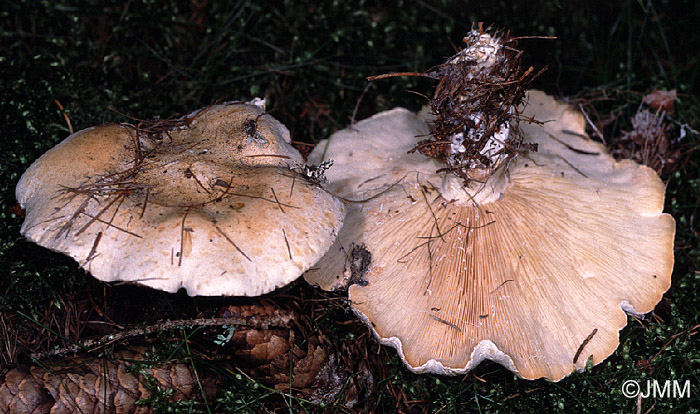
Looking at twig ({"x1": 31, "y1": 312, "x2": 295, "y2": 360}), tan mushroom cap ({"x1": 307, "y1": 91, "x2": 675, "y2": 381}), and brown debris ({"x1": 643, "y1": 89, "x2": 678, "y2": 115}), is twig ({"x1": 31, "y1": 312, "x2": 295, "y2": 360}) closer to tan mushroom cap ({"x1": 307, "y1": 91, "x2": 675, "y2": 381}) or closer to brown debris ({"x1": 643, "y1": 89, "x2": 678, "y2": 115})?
tan mushroom cap ({"x1": 307, "y1": 91, "x2": 675, "y2": 381})

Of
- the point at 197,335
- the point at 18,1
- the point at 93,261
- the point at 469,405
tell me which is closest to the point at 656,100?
the point at 469,405

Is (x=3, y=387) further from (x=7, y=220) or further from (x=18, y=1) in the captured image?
(x=18, y=1)

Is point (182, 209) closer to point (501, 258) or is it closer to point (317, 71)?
point (501, 258)

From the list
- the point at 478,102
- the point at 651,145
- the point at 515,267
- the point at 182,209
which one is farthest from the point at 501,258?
the point at 651,145

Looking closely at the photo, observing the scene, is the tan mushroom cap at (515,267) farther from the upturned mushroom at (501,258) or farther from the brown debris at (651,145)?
the brown debris at (651,145)

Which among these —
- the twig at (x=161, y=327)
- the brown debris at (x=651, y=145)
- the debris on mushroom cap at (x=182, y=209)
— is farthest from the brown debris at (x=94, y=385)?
the brown debris at (x=651, y=145)
